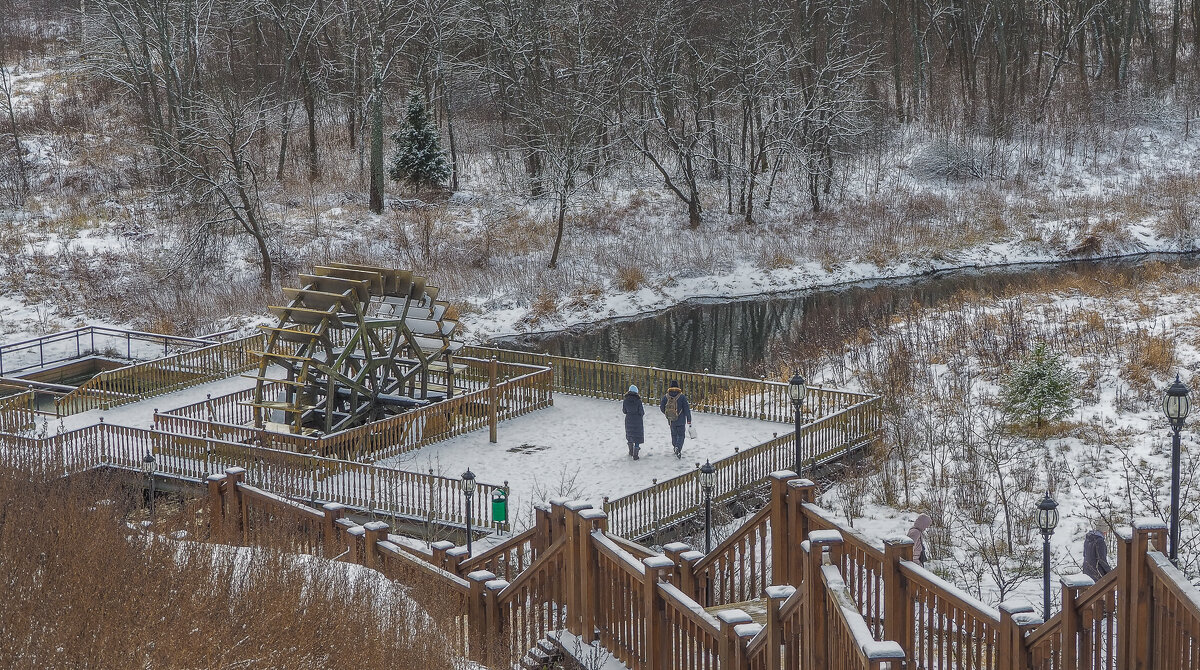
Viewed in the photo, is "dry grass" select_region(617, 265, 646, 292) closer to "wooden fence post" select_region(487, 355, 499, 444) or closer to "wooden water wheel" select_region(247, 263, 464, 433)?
"wooden water wheel" select_region(247, 263, 464, 433)

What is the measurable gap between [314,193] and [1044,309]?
27.1 meters

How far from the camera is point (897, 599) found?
7.48 meters

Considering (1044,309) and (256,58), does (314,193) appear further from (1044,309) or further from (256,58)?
(1044,309)

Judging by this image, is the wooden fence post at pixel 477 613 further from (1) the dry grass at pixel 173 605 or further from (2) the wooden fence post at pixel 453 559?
(2) the wooden fence post at pixel 453 559

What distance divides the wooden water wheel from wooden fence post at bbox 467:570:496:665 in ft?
35.3

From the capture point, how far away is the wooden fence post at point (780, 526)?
930 cm

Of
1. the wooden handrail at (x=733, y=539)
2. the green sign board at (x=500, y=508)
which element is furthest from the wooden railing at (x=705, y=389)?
the wooden handrail at (x=733, y=539)

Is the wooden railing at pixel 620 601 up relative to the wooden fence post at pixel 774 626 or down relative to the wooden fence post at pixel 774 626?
down

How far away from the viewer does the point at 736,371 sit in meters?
29.1

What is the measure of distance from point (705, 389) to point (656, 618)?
46.1 feet

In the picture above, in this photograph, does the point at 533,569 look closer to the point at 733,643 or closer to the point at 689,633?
the point at 689,633

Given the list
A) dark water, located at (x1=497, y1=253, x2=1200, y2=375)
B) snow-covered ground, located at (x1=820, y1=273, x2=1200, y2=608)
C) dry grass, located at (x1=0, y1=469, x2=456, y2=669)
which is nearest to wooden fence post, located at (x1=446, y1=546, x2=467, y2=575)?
dry grass, located at (x1=0, y1=469, x2=456, y2=669)

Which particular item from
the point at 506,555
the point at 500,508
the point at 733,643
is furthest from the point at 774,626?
the point at 500,508

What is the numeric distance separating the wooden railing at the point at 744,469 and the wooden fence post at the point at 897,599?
8.80m
